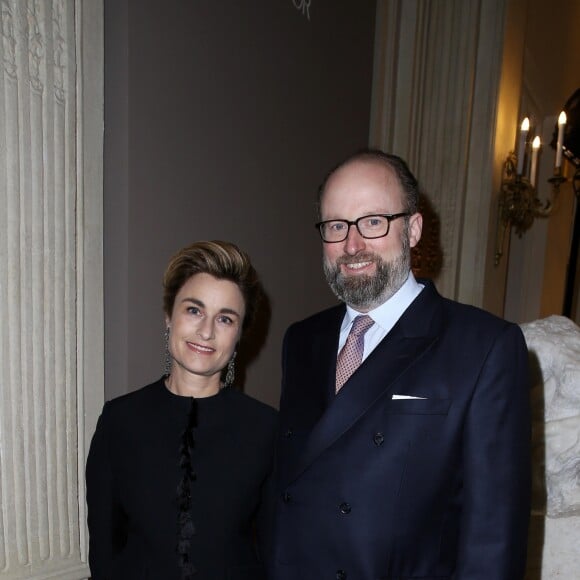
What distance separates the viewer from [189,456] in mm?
1620

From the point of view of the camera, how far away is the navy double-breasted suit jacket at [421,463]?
1.20 m

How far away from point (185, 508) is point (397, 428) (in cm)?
70

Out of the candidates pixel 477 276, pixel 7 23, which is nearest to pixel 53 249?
pixel 7 23

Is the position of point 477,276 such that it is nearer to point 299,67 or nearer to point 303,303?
point 303,303

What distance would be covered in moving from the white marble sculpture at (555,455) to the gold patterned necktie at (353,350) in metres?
0.99

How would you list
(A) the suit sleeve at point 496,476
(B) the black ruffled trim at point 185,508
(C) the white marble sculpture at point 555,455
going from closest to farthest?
(A) the suit sleeve at point 496,476, (B) the black ruffled trim at point 185,508, (C) the white marble sculpture at point 555,455

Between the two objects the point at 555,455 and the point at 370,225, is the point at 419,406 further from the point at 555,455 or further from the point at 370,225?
the point at 555,455

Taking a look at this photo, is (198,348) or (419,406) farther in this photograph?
(198,348)

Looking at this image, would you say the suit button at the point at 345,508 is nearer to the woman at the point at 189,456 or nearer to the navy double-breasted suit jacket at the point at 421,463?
the navy double-breasted suit jacket at the point at 421,463

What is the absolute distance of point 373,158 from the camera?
1.41m

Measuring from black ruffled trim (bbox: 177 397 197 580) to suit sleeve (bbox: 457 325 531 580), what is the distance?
763mm

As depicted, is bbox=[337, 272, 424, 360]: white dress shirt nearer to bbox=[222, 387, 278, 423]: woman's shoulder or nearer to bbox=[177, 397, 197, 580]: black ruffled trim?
bbox=[222, 387, 278, 423]: woman's shoulder

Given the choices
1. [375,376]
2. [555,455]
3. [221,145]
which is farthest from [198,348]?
[555,455]

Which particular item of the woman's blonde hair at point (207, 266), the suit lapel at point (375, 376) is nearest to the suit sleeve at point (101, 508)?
the woman's blonde hair at point (207, 266)
